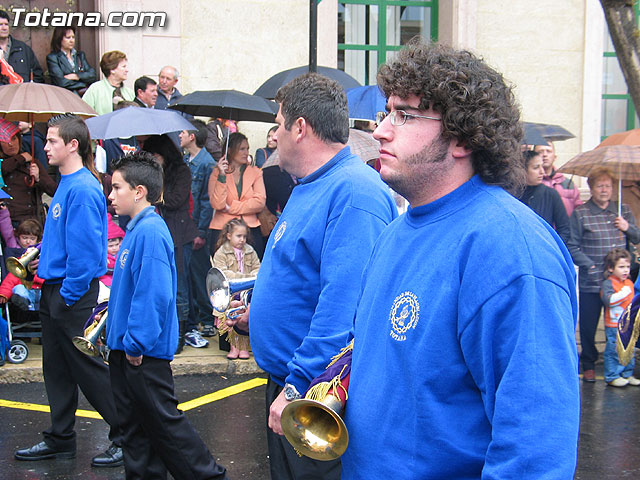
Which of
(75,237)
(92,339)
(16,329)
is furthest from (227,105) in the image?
(92,339)

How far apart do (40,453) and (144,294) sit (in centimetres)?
177

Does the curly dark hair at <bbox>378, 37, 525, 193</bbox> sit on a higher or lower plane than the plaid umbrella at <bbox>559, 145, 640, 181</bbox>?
A: higher

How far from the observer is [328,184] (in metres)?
3.28

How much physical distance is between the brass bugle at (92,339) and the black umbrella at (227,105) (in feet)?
14.5

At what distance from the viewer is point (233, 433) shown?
599 cm

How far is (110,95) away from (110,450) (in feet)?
17.5

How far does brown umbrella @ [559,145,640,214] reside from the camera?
825cm

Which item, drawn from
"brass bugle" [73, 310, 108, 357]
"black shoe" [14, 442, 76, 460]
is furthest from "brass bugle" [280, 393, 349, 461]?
"black shoe" [14, 442, 76, 460]

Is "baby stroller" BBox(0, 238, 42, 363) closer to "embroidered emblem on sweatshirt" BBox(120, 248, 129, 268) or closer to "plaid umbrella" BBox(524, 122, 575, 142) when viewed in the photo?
"embroidered emblem on sweatshirt" BBox(120, 248, 129, 268)

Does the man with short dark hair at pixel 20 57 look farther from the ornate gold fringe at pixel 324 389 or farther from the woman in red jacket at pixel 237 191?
the ornate gold fringe at pixel 324 389

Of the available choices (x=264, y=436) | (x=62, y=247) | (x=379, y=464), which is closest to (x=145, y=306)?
(x=62, y=247)

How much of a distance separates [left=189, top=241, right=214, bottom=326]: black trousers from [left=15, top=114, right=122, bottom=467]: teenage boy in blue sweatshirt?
11.1ft

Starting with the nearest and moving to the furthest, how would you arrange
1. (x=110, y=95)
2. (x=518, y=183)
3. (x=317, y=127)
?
(x=518, y=183) < (x=317, y=127) < (x=110, y=95)

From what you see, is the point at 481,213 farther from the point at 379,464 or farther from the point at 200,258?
the point at 200,258
